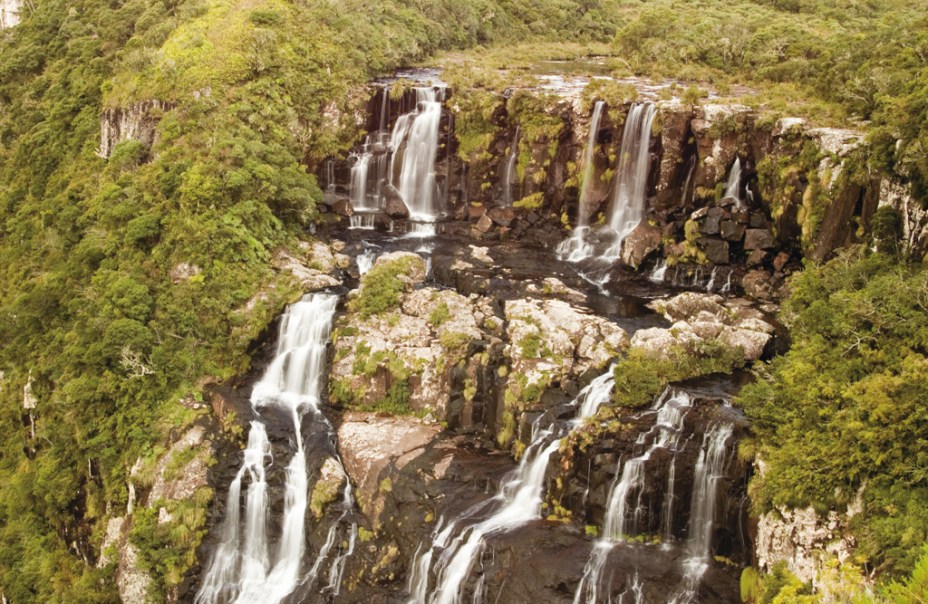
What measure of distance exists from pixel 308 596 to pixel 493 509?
5.52 metres

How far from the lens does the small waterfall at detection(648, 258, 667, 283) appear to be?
84.8ft

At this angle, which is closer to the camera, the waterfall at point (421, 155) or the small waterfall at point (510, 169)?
the small waterfall at point (510, 169)

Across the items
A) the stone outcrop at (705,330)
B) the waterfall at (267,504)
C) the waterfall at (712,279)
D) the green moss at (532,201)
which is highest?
the green moss at (532,201)

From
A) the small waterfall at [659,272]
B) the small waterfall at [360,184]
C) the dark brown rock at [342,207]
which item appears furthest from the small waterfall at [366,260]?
the small waterfall at [659,272]

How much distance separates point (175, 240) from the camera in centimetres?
2475

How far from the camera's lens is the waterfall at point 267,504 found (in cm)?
1791

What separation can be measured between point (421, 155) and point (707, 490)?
2181 centimetres

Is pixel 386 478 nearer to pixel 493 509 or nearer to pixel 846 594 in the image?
pixel 493 509

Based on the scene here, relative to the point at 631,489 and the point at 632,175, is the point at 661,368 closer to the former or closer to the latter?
the point at 631,489

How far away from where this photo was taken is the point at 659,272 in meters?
26.0

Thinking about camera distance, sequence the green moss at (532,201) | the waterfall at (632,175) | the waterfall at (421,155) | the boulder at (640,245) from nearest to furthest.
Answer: the boulder at (640,245) < the waterfall at (632,175) < the green moss at (532,201) < the waterfall at (421,155)

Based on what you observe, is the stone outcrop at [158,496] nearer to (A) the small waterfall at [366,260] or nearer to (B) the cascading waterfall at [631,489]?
(A) the small waterfall at [366,260]

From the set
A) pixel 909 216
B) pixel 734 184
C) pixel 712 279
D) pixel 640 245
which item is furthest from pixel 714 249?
pixel 909 216

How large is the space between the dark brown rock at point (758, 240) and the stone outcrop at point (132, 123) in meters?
26.9
